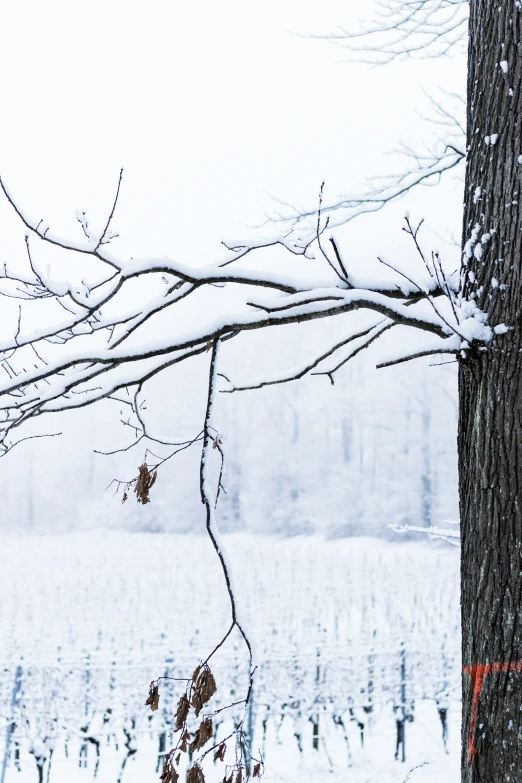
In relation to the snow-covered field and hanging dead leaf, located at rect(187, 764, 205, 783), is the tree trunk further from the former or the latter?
the snow-covered field

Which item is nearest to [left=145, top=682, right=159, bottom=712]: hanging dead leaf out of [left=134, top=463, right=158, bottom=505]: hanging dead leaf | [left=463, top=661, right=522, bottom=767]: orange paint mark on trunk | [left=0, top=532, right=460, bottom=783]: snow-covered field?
[left=134, top=463, right=158, bottom=505]: hanging dead leaf

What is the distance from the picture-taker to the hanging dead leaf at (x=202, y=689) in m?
1.42

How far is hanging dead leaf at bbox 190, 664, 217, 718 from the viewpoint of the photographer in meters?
1.42

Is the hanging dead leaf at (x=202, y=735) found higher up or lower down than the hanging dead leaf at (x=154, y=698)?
lower down

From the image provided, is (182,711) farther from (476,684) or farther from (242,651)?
(242,651)

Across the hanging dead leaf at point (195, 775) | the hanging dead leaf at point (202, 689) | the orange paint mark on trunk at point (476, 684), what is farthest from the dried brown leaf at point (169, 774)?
the orange paint mark on trunk at point (476, 684)

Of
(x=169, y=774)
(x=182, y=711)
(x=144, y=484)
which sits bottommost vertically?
(x=169, y=774)

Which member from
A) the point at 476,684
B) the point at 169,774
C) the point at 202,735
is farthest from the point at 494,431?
the point at 169,774

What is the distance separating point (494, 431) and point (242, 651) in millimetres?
8327

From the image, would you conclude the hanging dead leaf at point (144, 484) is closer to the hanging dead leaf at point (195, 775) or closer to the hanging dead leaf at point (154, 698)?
the hanging dead leaf at point (154, 698)

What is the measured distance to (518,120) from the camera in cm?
187

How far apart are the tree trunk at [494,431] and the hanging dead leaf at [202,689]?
0.69 meters

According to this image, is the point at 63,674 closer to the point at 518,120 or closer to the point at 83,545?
the point at 83,545

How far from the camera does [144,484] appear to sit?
1.60 meters
